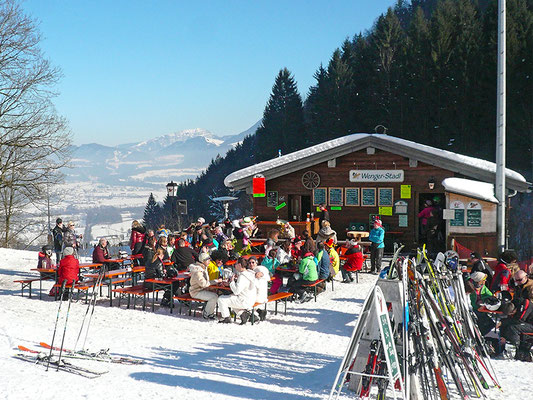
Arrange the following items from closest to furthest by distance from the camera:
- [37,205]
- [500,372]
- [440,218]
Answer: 1. [500,372]
2. [440,218]
3. [37,205]

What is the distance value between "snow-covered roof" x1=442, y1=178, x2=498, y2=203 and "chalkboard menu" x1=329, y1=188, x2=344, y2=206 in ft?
14.1

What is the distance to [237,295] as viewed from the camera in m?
10.6

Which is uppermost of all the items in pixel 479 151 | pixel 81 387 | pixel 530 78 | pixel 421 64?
pixel 421 64

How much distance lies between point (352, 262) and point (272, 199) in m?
6.46

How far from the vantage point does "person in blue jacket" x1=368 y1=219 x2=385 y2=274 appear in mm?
15352

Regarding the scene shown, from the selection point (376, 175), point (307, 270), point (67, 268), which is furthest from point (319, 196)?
point (67, 268)

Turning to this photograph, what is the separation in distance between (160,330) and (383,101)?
3875 centimetres

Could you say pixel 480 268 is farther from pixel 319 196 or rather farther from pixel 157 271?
pixel 319 196

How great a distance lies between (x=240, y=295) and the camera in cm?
1059

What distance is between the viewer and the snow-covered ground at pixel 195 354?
21.6 feet

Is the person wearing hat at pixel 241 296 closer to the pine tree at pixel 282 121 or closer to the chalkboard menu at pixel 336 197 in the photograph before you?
the chalkboard menu at pixel 336 197

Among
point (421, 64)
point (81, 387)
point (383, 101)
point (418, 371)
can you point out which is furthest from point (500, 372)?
point (383, 101)

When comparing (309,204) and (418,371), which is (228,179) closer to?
(309,204)

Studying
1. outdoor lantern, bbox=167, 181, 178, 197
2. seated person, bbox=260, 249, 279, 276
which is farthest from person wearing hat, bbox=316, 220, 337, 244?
outdoor lantern, bbox=167, 181, 178, 197
